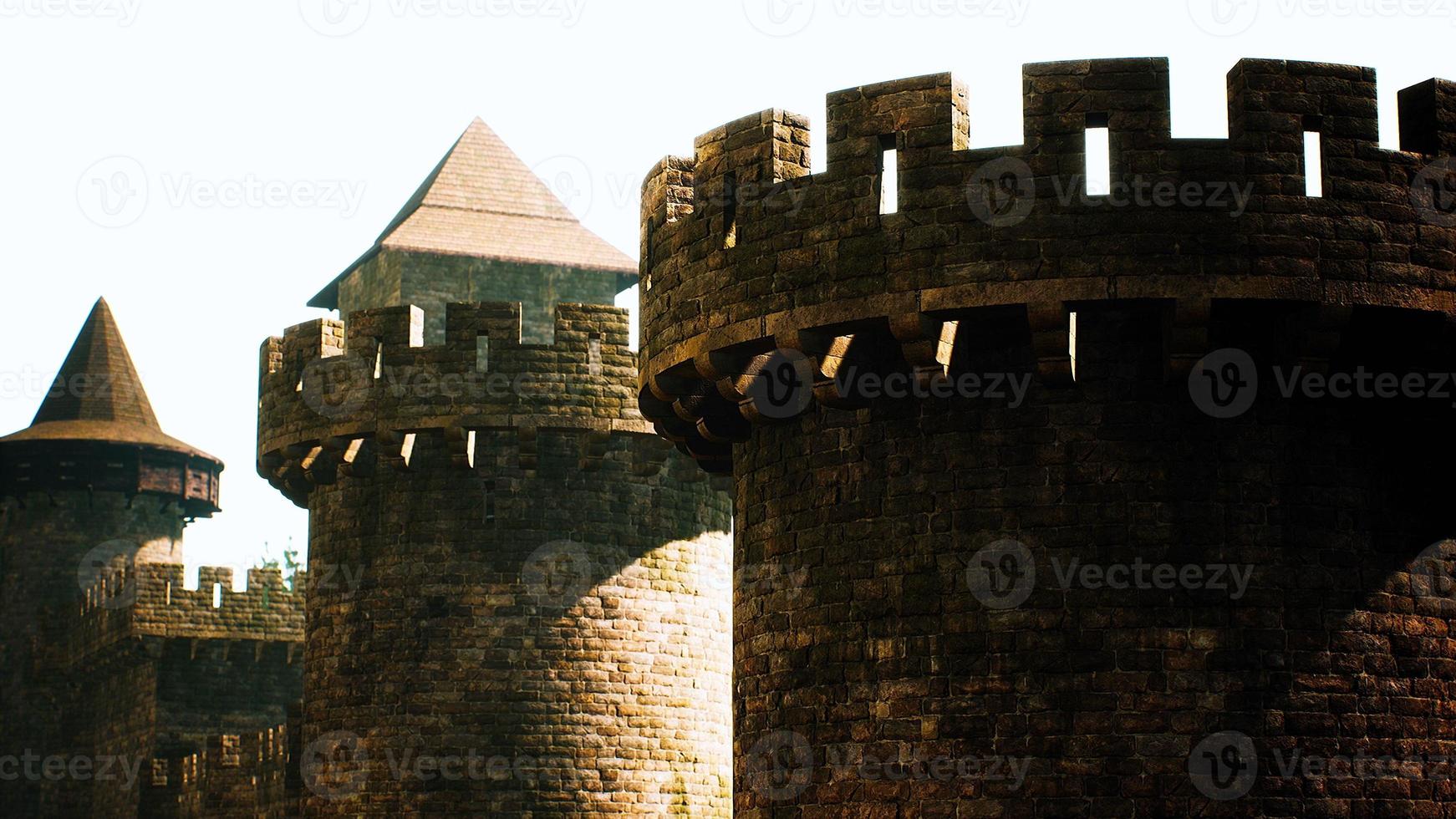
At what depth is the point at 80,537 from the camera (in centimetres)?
3516

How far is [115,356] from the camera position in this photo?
38375 millimetres


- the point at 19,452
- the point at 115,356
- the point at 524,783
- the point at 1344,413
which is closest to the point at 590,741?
the point at 524,783

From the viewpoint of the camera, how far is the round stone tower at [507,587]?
18938mm

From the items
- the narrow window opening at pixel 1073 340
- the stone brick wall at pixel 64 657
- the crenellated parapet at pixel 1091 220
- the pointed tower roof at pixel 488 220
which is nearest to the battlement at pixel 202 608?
the stone brick wall at pixel 64 657

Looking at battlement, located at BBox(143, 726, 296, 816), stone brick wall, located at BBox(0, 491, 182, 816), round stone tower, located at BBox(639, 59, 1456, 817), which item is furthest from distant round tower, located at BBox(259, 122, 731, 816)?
stone brick wall, located at BBox(0, 491, 182, 816)

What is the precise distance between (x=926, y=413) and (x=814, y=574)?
45.3 inches

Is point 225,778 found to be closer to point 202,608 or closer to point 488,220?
point 202,608

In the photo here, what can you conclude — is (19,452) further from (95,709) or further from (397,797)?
(397,797)

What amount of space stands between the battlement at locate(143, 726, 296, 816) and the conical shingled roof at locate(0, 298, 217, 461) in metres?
8.22

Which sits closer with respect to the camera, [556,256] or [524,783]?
[524,783]

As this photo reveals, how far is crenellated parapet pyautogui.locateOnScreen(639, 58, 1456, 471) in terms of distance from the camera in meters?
10.7

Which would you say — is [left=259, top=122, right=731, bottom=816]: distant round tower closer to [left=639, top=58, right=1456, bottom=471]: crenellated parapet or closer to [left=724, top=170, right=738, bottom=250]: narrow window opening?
[left=724, top=170, right=738, bottom=250]: narrow window opening

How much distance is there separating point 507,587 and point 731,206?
779 centimetres

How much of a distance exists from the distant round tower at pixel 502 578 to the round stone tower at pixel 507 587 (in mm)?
21
